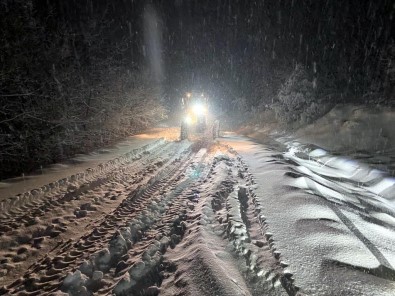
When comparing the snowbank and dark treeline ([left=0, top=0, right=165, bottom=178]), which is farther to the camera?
the snowbank

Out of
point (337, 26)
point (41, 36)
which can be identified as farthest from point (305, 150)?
point (41, 36)

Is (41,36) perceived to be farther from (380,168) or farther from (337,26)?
(337,26)

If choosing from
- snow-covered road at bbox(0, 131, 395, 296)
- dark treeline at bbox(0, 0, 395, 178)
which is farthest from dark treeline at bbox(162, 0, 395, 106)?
snow-covered road at bbox(0, 131, 395, 296)

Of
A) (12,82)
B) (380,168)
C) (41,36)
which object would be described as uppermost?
(41,36)

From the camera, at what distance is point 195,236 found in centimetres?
445

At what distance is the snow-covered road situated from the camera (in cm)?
342

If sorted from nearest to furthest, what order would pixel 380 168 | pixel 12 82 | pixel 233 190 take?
1. pixel 233 190
2. pixel 12 82
3. pixel 380 168

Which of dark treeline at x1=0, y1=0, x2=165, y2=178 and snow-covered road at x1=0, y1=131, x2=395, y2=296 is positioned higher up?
dark treeline at x1=0, y1=0, x2=165, y2=178

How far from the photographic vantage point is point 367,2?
1762 cm

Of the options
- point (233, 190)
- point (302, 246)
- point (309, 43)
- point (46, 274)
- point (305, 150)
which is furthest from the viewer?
point (309, 43)

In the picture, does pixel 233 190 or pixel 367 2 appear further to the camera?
pixel 367 2

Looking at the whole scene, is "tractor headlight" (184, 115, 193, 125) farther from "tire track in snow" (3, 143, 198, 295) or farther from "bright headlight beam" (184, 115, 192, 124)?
"tire track in snow" (3, 143, 198, 295)

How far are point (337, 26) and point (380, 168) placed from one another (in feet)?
46.1

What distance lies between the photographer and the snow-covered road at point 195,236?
3418mm
